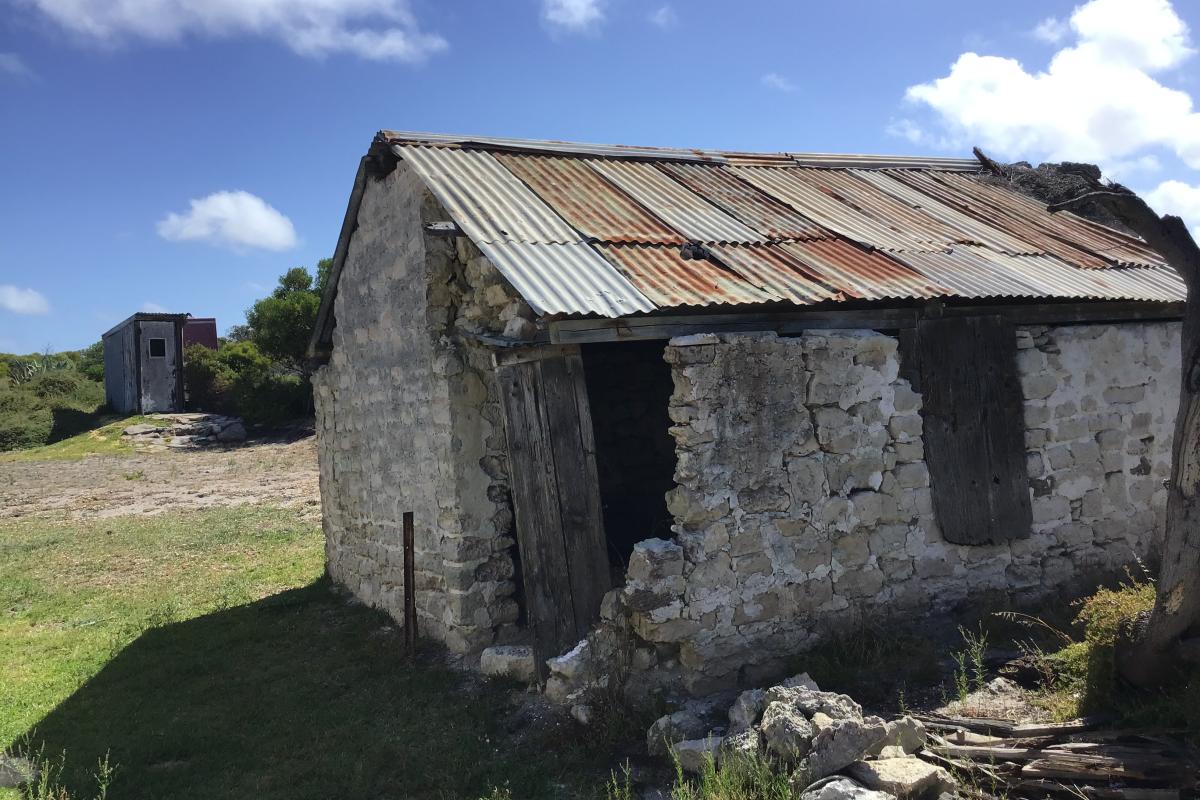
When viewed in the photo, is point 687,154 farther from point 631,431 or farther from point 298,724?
point 298,724

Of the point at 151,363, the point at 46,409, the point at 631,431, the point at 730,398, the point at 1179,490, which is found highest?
the point at 151,363

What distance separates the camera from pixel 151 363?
25.2 m

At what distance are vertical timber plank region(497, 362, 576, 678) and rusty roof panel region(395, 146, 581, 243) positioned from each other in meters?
1.07

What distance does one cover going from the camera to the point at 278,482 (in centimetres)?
1866

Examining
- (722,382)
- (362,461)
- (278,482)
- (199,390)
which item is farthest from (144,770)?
(199,390)

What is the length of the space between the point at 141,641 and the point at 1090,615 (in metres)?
8.15

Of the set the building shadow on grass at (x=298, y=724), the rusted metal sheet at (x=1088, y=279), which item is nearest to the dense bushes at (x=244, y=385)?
the building shadow on grass at (x=298, y=724)

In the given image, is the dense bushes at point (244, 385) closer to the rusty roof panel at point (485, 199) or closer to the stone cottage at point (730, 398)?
the stone cottage at point (730, 398)

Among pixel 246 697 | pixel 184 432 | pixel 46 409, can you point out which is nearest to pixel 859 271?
pixel 246 697

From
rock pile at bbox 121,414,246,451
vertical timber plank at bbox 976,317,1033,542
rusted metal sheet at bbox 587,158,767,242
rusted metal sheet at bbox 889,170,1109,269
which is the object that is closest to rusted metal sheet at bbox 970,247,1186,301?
rusted metal sheet at bbox 889,170,1109,269

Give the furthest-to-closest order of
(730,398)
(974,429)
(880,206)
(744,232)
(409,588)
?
1. (880,206)
2. (409,588)
3. (744,232)
4. (974,429)
5. (730,398)

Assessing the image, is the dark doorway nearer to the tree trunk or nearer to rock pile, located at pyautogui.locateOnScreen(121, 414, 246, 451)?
the tree trunk

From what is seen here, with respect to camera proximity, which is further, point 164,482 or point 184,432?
point 184,432

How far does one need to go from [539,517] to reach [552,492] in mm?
191
